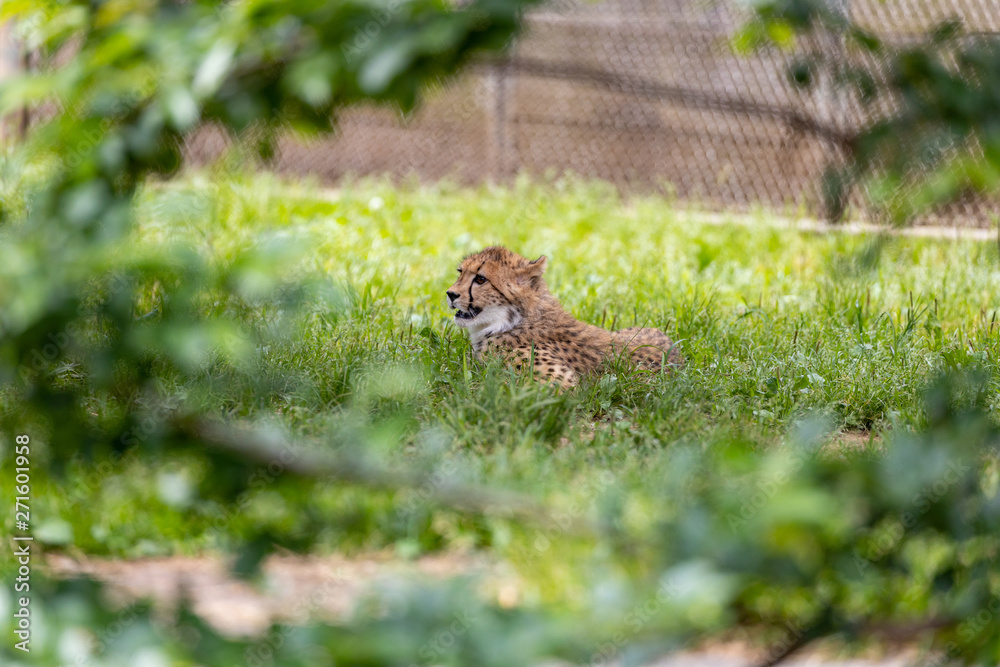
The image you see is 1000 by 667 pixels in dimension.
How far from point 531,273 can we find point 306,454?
10.8 feet

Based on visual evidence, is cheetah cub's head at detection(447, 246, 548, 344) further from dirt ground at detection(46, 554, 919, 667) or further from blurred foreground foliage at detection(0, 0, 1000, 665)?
blurred foreground foliage at detection(0, 0, 1000, 665)

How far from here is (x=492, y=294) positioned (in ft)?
16.8

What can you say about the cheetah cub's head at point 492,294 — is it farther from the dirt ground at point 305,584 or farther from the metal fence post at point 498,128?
the metal fence post at point 498,128

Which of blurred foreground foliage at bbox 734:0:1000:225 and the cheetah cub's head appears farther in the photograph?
the cheetah cub's head

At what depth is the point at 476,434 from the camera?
396cm

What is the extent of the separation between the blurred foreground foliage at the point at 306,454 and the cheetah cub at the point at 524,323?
2.80 meters

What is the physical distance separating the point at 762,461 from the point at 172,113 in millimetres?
1056

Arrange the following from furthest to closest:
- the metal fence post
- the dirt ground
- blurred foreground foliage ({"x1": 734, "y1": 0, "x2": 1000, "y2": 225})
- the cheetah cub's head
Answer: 1. the metal fence post
2. the cheetah cub's head
3. the dirt ground
4. blurred foreground foliage ({"x1": 734, "y1": 0, "x2": 1000, "y2": 225})

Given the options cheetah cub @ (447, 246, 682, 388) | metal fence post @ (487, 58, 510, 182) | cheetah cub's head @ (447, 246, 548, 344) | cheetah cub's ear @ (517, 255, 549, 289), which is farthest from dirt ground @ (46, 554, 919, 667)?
metal fence post @ (487, 58, 510, 182)

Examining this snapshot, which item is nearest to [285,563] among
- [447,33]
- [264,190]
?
[447,33]

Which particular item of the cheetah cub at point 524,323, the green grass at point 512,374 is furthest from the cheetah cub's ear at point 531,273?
the green grass at point 512,374

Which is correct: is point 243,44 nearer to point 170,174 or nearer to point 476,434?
point 170,174

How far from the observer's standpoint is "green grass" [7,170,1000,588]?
2.89 m

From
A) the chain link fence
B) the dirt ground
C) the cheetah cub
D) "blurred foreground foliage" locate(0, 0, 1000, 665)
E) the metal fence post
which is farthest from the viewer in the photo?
the metal fence post
